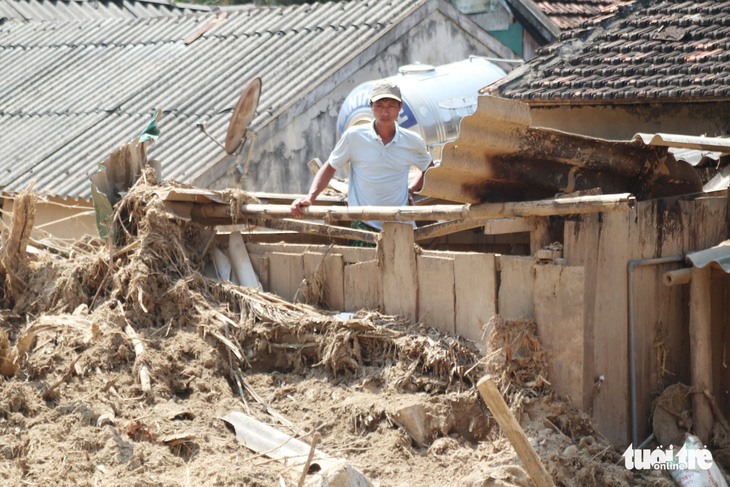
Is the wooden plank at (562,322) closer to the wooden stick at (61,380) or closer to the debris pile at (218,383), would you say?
the debris pile at (218,383)

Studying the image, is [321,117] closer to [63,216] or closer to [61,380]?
[63,216]

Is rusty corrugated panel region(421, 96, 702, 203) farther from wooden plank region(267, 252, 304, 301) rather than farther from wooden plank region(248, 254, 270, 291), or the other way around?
wooden plank region(248, 254, 270, 291)

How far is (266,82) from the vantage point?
12156 mm

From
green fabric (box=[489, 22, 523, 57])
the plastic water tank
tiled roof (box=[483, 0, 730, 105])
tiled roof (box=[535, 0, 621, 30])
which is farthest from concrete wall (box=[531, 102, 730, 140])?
green fabric (box=[489, 22, 523, 57])

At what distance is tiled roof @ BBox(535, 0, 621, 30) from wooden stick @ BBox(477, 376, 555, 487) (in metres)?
12.5

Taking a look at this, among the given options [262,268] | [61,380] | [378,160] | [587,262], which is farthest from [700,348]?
[61,380]

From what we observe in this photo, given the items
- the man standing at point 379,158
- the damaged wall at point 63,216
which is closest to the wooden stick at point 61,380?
the man standing at point 379,158

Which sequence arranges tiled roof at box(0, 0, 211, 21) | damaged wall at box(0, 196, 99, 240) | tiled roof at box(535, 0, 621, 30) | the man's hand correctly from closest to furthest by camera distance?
the man's hand, damaged wall at box(0, 196, 99, 240), tiled roof at box(535, 0, 621, 30), tiled roof at box(0, 0, 211, 21)

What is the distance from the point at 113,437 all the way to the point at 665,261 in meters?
3.40

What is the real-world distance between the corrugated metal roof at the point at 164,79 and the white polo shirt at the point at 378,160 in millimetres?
5007

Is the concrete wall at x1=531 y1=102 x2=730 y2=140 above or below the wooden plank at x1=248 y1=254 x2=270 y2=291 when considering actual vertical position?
above

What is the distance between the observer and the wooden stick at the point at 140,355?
4863 millimetres

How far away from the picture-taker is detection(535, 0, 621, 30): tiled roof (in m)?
15.2

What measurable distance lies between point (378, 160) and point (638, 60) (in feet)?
16.3
